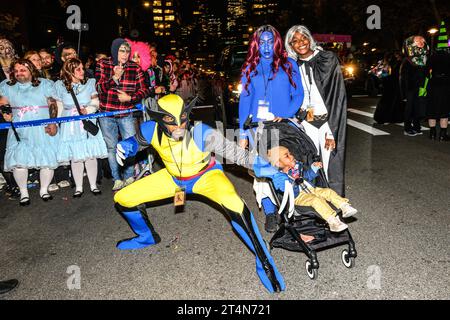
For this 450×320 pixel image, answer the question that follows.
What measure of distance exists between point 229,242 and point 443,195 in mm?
3176

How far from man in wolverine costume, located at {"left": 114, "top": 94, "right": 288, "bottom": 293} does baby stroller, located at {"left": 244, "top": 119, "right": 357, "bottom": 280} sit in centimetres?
28

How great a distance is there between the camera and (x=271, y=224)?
4.18 meters

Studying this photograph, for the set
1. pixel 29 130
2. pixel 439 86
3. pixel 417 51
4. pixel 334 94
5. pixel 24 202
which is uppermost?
pixel 417 51

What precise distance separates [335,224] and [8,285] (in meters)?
3.04

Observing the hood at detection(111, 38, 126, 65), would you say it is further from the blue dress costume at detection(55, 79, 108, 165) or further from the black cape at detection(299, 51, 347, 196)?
the black cape at detection(299, 51, 347, 196)

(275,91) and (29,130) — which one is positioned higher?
(275,91)

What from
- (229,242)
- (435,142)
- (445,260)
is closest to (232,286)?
(229,242)

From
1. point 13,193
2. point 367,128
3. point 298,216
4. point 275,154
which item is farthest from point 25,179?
point 367,128

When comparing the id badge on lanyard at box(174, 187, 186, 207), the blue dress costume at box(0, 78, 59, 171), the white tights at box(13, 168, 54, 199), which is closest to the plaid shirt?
the blue dress costume at box(0, 78, 59, 171)

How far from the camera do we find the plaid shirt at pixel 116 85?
533 cm

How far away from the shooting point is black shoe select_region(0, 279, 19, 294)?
3185 millimetres

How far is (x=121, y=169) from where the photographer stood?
5980 mm

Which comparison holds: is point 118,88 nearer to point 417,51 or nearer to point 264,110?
point 264,110

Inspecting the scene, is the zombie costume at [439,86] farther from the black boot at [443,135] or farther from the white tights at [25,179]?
the white tights at [25,179]
